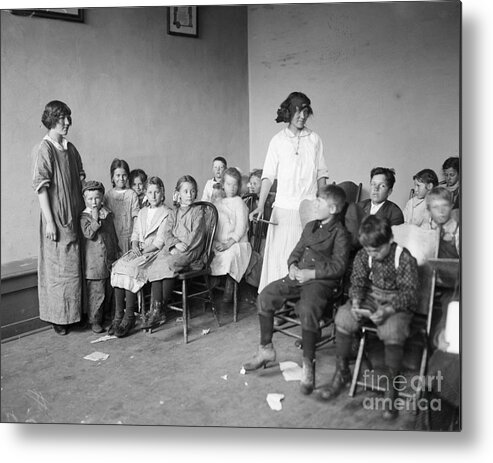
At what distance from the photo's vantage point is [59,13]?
2596 millimetres

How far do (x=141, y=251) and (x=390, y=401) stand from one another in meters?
1.27

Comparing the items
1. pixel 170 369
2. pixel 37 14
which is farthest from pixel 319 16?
pixel 170 369

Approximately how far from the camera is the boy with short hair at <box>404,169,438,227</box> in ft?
8.05

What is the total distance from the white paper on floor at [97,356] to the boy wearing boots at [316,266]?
2.78 ft

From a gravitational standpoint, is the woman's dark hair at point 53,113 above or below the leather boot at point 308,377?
above

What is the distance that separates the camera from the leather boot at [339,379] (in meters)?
2.47

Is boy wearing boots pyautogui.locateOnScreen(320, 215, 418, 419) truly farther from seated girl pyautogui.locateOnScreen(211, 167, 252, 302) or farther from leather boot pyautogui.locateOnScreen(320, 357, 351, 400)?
seated girl pyautogui.locateOnScreen(211, 167, 252, 302)

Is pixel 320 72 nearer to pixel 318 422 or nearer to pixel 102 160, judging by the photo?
pixel 102 160

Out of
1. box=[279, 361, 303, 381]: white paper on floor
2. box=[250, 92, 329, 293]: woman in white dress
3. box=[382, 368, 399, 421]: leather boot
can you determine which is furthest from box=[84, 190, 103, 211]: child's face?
box=[382, 368, 399, 421]: leather boot

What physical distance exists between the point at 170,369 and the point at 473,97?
5.63 ft

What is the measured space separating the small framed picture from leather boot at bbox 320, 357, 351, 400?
153cm

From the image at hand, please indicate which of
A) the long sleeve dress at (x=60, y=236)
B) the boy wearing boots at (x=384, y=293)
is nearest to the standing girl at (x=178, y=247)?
the long sleeve dress at (x=60, y=236)

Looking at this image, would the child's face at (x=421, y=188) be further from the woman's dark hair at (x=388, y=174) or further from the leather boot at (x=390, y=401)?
the leather boot at (x=390, y=401)

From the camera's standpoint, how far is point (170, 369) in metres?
2.64
